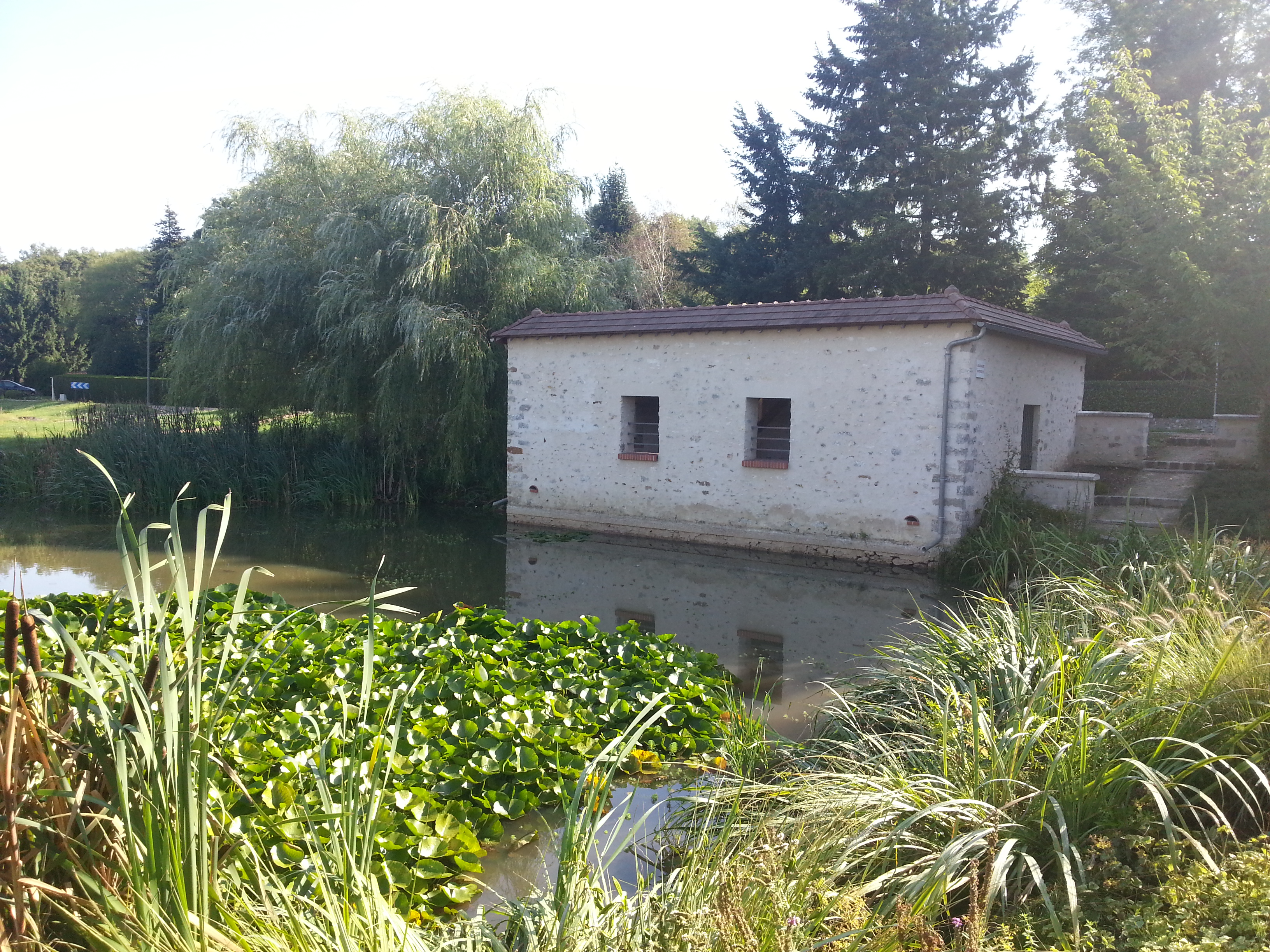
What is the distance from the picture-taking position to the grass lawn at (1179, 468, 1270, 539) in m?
10.4

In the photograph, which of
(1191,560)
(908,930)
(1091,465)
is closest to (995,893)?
(908,930)

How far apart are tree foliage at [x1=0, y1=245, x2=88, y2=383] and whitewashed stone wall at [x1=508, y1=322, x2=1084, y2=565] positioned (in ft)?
136

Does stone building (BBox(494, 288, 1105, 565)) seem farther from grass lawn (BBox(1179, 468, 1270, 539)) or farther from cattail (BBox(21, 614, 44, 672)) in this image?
cattail (BBox(21, 614, 44, 672))

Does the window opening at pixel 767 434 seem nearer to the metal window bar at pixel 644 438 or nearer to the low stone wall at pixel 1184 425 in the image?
the metal window bar at pixel 644 438

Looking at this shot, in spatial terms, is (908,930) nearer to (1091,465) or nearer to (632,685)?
(632,685)

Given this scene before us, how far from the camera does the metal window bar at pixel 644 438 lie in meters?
14.2

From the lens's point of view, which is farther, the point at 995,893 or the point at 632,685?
the point at 632,685

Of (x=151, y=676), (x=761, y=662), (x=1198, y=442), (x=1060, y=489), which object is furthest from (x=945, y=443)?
(x=151, y=676)

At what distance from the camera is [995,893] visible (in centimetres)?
296

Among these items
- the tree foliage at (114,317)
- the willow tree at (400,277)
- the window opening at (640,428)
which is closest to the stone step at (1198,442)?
the window opening at (640,428)

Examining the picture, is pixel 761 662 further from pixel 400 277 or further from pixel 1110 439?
pixel 400 277

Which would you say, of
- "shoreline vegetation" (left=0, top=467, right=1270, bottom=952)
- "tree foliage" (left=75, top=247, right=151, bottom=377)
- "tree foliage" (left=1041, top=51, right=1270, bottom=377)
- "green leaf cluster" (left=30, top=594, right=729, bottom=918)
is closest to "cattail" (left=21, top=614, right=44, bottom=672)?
Answer: "shoreline vegetation" (left=0, top=467, right=1270, bottom=952)

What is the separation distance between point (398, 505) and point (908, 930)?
15721mm

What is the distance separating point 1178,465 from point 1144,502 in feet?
8.33
